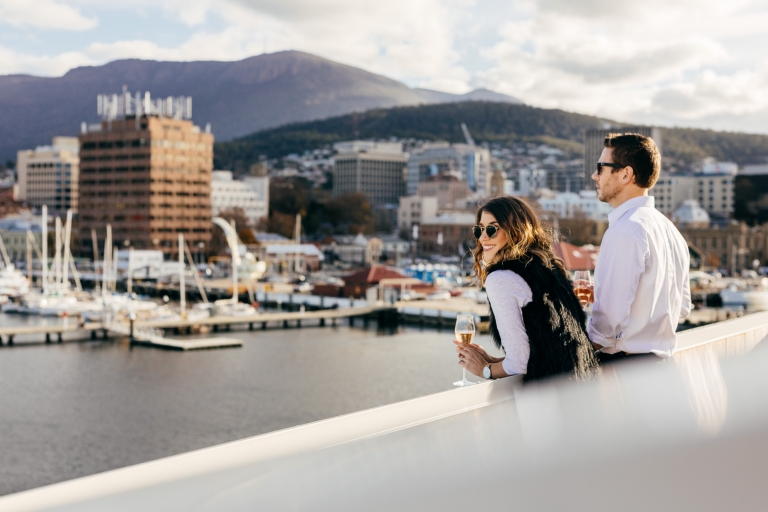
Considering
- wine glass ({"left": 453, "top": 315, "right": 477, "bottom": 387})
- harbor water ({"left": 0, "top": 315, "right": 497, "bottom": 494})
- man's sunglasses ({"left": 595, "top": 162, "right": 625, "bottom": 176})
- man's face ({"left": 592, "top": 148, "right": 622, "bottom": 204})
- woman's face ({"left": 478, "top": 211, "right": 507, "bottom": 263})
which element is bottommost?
harbor water ({"left": 0, "top": 315, "right": 497, "bottom": 494})

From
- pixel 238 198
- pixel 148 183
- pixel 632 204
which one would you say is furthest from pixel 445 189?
pixel 632 204

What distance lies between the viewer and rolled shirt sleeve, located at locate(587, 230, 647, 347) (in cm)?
279

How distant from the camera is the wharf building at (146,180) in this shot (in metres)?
78.9

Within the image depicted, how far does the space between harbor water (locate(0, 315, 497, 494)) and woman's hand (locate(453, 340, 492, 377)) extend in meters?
15.4

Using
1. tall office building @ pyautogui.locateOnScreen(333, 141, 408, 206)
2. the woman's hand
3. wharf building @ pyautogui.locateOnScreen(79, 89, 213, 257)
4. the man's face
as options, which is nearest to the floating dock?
the woman's hand

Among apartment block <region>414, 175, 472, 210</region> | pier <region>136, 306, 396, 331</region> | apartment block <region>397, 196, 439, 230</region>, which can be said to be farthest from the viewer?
apartment block <region>414, 175, 472, 210</region>

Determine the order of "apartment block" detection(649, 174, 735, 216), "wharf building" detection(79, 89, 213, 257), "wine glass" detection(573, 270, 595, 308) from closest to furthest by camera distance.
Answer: "wine glass" detection(573, 270, 595, 308)
"wharf building" detection(79, 89, 213, 257)
"apartment block" detection(649, 174, 735, 216)

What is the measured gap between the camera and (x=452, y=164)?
464 ft

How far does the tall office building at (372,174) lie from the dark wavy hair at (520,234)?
133220mm

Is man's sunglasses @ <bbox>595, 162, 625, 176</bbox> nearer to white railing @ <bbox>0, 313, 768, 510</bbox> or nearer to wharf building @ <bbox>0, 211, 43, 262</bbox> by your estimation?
white railing @ <bbox>0, 313, 768, 510</bbox>

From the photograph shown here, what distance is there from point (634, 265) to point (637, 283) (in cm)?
6

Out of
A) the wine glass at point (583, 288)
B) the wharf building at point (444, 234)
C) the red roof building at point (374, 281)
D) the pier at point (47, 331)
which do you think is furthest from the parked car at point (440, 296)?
the wine glass at point (583, 288)

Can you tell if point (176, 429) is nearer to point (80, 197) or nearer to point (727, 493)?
point (727, 493)

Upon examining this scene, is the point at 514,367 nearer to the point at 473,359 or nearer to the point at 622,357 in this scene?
the point at 473,359
